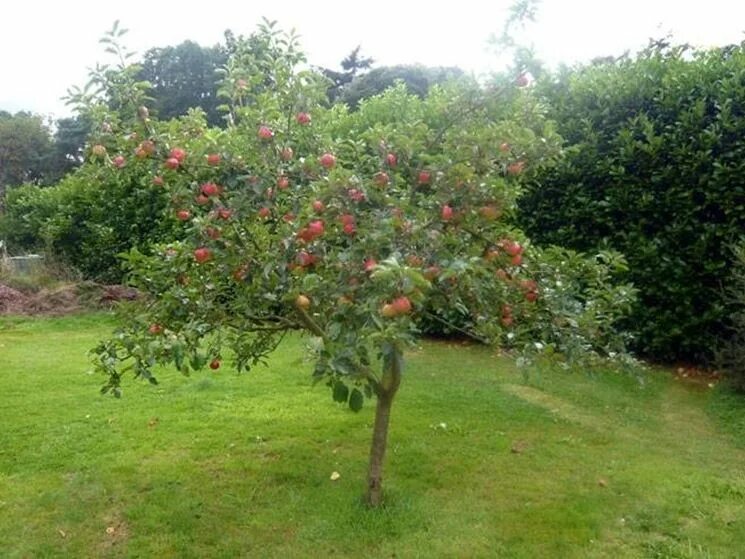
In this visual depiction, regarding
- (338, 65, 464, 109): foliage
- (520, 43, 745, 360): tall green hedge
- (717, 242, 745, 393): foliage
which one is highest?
(338, 65, 464, 109): foliage

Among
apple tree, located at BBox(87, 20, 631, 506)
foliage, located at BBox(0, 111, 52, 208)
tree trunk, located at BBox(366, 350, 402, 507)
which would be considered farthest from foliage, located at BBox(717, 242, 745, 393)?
foliage, located at BBox(0, 111, 52, 208)

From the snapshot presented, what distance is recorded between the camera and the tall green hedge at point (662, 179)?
20.4 feet

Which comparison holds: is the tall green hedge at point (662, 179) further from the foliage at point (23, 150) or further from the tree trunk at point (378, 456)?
the foliage at point (23, 150)

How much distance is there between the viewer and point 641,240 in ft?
21.7

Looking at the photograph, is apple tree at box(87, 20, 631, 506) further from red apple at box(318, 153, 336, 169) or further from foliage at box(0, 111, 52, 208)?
foliage at box(0, 111, 52, 208)

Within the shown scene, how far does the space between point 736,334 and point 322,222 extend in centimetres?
453

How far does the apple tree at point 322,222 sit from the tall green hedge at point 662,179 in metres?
3.30

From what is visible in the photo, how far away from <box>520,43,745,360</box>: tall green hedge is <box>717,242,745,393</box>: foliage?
0.84 feet

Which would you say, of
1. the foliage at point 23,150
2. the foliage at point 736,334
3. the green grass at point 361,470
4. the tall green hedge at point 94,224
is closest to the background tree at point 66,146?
the foliage at point 23,150

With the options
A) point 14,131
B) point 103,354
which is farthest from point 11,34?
point 14,131

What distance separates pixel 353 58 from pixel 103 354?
2783 centimetres

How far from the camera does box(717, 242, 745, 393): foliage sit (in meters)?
5.60

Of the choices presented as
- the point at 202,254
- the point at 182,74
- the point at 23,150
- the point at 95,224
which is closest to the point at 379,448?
the point at 202,254

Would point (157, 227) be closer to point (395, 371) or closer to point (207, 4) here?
point (207, 4)
